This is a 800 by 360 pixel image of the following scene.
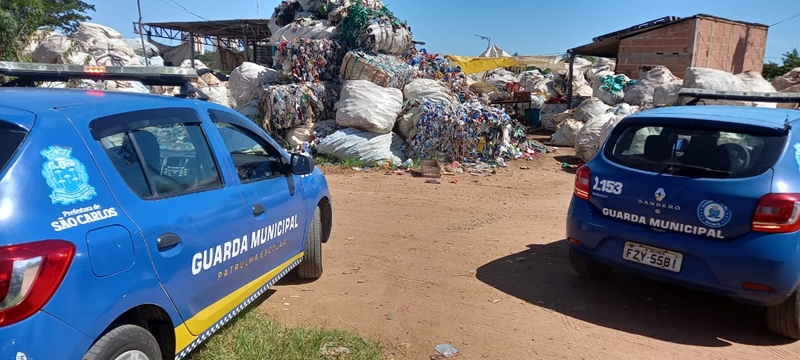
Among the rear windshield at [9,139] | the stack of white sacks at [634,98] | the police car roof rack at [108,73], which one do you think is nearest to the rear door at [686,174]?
the police car roof rack at [108,73]

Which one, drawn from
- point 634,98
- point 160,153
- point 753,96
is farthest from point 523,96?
point 160,153

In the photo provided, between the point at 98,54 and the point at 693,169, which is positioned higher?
the point at 98,54

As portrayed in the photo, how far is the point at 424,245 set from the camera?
5.82 metres

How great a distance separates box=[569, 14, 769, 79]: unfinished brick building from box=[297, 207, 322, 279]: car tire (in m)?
14.7

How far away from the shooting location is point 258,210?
334 cm

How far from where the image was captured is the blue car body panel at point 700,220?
346 cm

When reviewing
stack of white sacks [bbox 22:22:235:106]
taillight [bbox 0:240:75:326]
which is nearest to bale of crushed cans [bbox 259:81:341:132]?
stack of white sacks [bbox 22:22:235:106]

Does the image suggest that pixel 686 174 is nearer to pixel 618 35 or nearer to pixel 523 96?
pixel 523 96

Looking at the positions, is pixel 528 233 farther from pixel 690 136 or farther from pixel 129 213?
pixel 129 213

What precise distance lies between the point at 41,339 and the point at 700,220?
3.74 meters

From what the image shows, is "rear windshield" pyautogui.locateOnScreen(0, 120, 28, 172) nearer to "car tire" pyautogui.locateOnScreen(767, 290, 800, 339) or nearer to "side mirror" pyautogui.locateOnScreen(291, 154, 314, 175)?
"side mirror" pyautogui.locateOnScreen(291, 154, 314, 175)

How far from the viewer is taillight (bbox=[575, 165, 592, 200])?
434cm

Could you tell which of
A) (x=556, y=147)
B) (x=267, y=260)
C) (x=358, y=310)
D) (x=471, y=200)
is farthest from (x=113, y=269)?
(x=556, y=147)

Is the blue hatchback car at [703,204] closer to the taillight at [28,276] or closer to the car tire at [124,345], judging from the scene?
the car tire at [124,345]
